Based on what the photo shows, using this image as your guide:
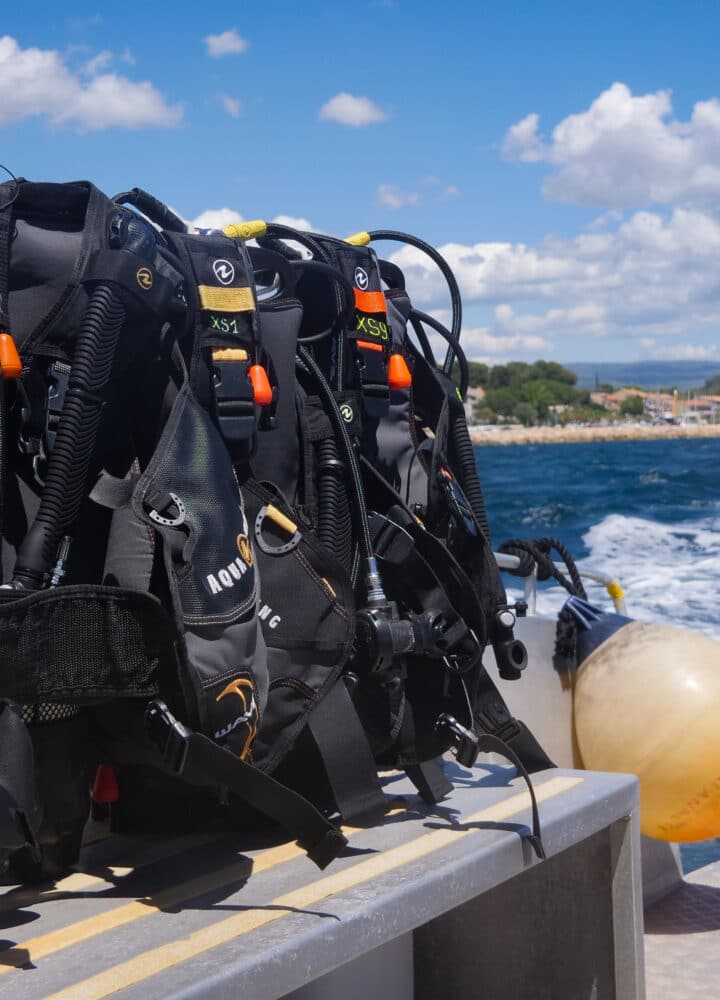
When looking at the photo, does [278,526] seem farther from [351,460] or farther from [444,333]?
[444,333]

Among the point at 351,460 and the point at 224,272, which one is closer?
the point at 224,272

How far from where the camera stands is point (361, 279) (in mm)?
2135

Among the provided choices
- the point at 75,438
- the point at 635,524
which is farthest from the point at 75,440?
the point at 635,524

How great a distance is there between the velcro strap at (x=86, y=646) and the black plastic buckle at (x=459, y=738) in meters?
→ 0.62

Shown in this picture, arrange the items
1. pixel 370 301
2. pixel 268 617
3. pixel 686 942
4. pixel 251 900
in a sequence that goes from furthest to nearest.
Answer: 1. pixel 686 942
2. pixel 370 301
3. pixel 268 617
4. pixel 251 900

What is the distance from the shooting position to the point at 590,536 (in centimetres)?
1585

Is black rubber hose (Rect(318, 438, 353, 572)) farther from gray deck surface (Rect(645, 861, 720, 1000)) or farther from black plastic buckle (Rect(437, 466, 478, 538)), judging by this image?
gray deck surface (Rect(645, 861, 720, 1000))

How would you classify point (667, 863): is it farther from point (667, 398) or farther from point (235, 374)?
point (667, 398)

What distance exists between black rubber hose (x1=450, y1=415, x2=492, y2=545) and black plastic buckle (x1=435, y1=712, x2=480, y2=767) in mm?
465

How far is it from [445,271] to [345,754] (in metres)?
1.08

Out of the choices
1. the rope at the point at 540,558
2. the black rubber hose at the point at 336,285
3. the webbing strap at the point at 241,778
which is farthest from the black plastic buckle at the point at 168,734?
the rope at the point at 540,558

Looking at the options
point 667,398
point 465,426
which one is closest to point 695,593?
point 465,426

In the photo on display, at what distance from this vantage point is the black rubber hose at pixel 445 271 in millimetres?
2426

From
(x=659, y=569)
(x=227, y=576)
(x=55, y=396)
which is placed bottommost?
(x=659, y=569)
